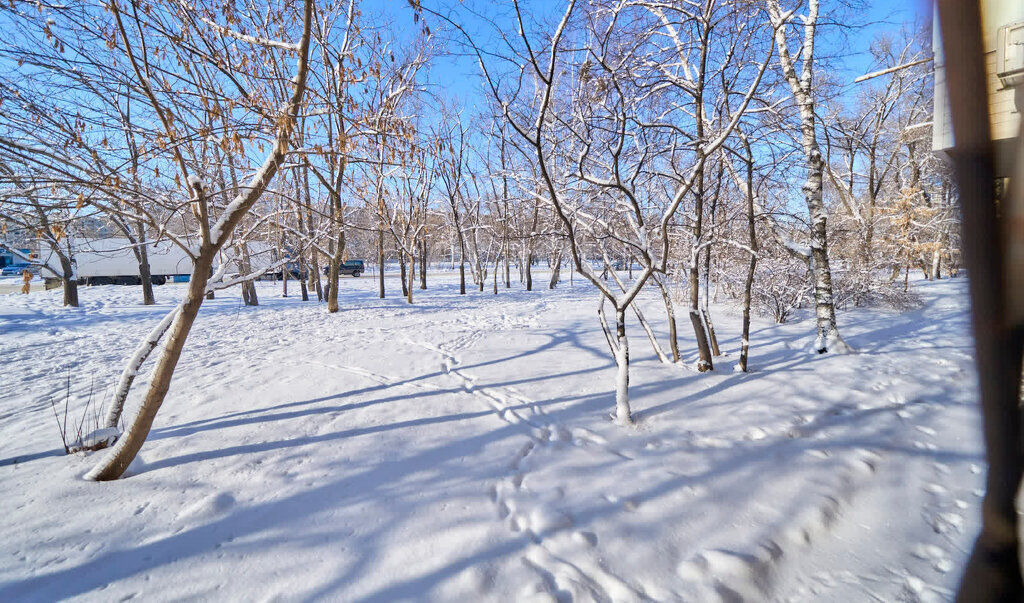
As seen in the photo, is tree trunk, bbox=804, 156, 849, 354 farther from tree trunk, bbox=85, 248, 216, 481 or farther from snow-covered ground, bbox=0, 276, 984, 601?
tree trunk, bbox=85, 248, 216, 481

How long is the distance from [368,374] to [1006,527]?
18.7 ft

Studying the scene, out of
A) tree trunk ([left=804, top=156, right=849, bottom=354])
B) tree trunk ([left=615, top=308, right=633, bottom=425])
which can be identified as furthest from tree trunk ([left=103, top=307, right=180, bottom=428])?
tree trunk ([left=804, top=156, right=849, bottom=354])

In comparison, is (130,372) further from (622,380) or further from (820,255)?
(820,255)

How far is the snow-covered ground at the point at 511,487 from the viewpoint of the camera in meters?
2.04

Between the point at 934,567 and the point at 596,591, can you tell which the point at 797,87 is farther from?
the point at 596,591

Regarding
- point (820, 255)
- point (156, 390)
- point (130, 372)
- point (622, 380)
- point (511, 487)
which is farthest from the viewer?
point (820, 255)

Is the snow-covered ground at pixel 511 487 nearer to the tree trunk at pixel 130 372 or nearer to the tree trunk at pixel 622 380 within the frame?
the tree trunk at pixel 622 380

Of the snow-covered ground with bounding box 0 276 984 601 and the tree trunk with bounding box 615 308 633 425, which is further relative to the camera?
the tree trunk with bounding box 615 308 633 425

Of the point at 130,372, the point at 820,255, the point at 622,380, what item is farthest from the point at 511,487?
the point at 820,255

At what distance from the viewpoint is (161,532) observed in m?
2.41

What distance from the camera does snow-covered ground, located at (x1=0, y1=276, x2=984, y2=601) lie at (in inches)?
80.5

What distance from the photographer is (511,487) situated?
2.85 m

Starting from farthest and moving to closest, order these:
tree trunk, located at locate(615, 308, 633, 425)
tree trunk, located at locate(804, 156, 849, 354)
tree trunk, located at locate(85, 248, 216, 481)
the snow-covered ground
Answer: tree trunk, located at locate(804, 156, 849, 354), tree trunk, located at locate(615, 308, 633, 425), tree trunk, located at locate(85, 248, 216, 481), the snow-covered ground

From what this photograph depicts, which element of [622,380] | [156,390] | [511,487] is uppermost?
[156,390]
